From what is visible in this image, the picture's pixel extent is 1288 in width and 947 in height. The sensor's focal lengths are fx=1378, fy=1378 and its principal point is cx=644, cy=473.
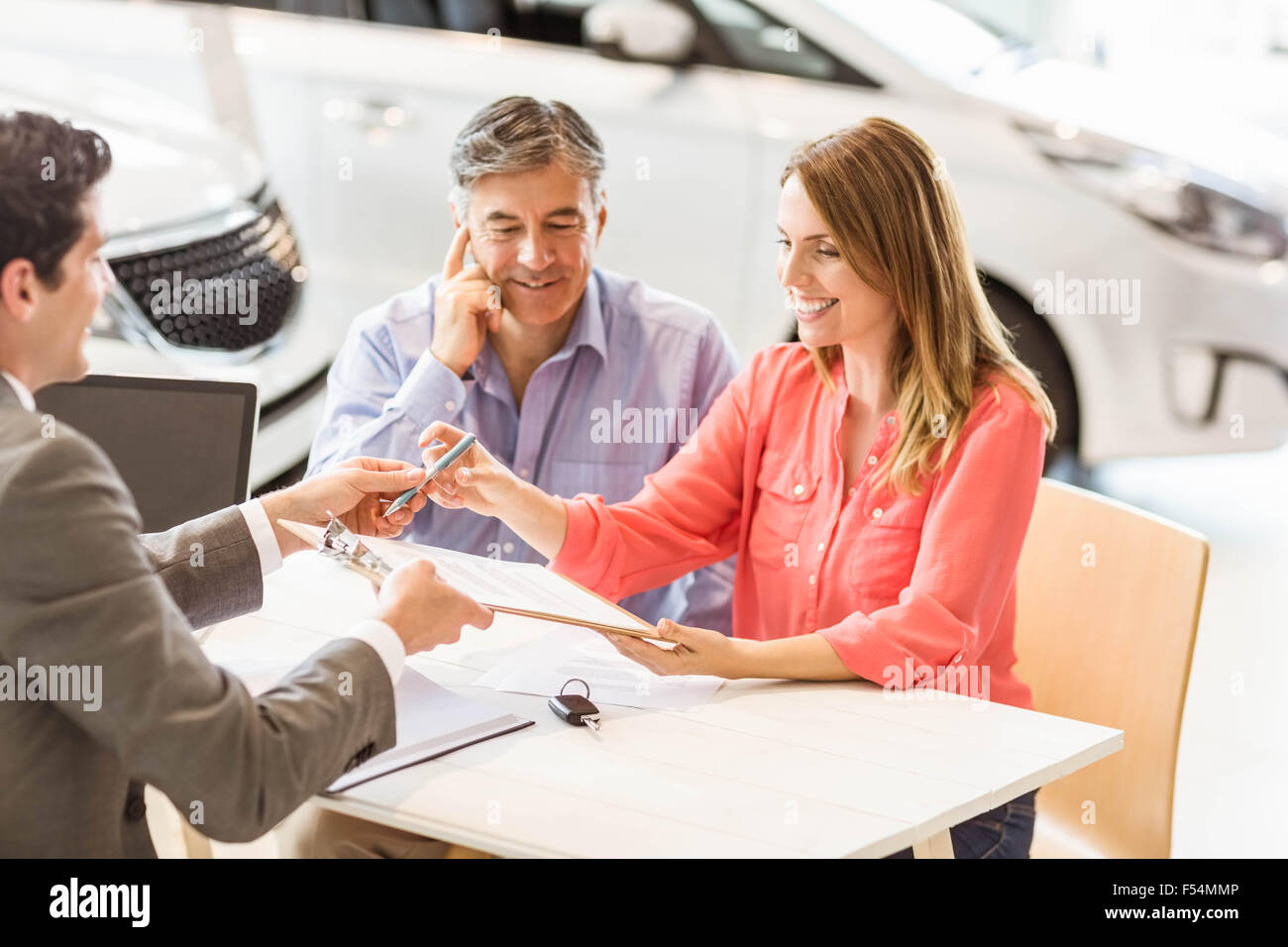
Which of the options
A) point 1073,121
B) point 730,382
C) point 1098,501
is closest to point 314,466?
point 730,382

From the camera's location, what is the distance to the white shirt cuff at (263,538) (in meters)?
1.61

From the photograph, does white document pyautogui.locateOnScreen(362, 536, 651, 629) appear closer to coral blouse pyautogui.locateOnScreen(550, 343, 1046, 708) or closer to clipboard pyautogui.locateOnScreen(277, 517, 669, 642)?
clipboard pyautogui.locateOnScreen(277, 517, 669, 642)

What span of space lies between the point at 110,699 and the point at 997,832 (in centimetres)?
107

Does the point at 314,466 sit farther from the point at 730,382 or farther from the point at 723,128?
the point at 723,128

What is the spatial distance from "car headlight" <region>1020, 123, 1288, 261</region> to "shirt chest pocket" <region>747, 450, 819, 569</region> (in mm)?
1725

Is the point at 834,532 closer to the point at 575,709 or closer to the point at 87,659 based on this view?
the point at 575,709

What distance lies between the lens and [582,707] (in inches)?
56.6

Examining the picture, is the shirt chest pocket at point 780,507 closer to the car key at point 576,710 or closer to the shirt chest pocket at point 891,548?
the shirt chest pocket at point 891,548

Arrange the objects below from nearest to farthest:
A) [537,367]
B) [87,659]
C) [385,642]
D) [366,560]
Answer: [87,659]
[385,642]
[366,560]
[537,367]

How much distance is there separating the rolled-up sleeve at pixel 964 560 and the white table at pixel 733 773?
0.05m

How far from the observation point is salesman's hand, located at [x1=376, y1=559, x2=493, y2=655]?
130 centimetres

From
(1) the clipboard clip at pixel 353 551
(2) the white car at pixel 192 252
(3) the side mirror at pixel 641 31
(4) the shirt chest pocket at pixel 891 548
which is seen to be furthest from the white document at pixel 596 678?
(3) the side mirror at pixel 641 31

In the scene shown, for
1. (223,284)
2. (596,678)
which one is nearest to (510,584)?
(596,678)

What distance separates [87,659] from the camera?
107 cm
